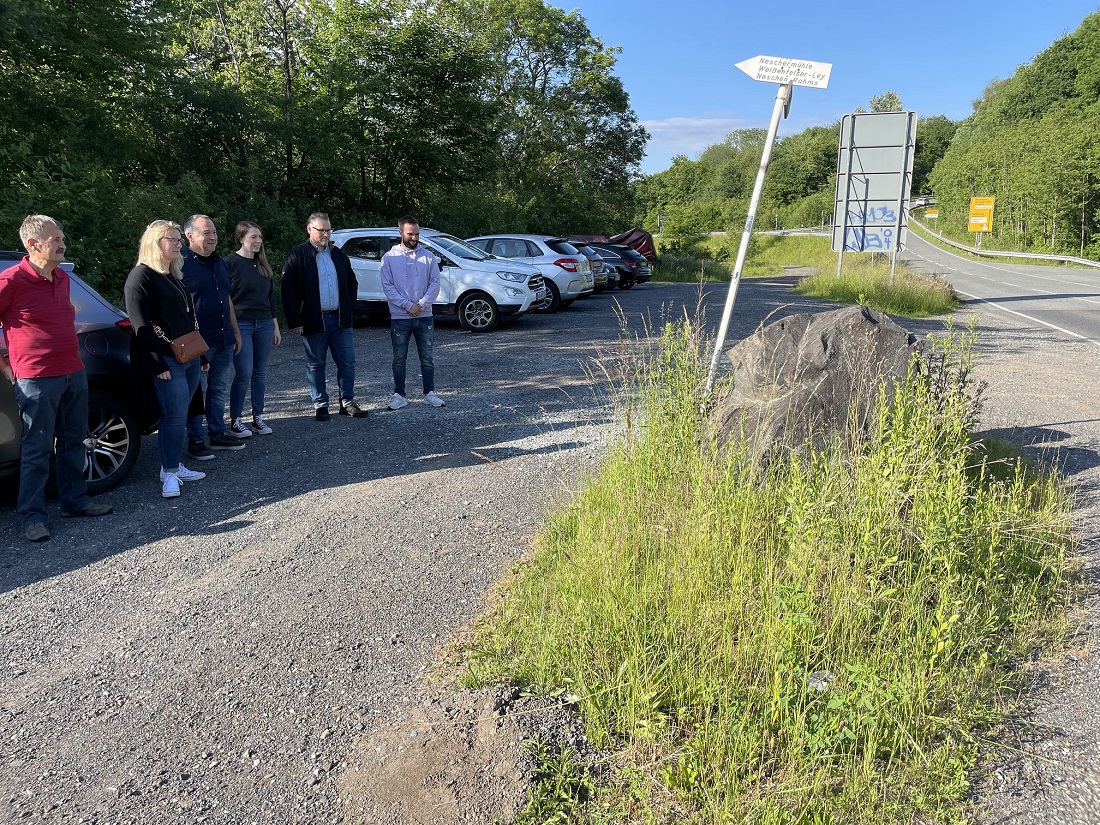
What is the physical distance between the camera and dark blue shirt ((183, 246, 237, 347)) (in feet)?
21.3

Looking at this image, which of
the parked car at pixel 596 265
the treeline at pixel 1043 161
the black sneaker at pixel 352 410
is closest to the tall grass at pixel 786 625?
the black sneaker at pixel 352 410

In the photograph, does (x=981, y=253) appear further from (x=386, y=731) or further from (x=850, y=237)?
(x=386, y=731)

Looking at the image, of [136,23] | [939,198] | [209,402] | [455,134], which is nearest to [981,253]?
[939,198]

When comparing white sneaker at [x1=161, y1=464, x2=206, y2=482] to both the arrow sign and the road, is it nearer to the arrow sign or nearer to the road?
the arrow sign

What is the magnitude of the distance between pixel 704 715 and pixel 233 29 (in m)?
27.1

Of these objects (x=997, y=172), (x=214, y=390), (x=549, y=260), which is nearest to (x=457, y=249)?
(x=549, y=260)

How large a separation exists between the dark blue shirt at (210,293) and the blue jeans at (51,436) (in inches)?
52.9

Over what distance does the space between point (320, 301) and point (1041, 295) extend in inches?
897

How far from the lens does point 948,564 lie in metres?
3.33

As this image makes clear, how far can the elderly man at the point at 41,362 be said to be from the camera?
494 centimetres

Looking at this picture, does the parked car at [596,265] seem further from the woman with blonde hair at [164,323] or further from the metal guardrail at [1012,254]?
the metal guardrail at [1012,254]

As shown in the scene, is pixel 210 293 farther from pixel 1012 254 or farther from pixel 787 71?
pixel 1012 254

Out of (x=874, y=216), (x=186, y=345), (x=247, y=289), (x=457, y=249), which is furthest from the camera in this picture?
(x=874, y=216)

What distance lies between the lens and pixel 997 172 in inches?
2511
